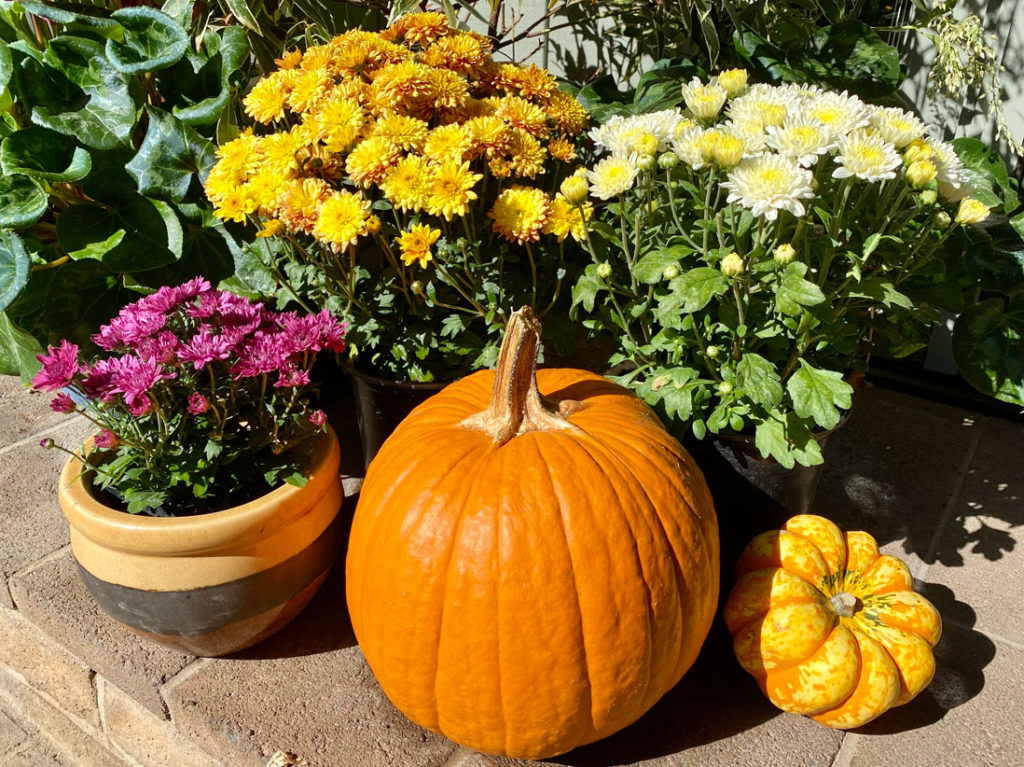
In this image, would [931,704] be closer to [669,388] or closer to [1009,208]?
[669,388]

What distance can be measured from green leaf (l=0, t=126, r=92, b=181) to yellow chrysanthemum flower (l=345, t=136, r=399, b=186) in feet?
2.24

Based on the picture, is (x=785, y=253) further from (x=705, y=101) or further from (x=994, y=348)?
(x=994, y=348)

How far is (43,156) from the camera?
5.78ft

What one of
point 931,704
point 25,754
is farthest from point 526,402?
point 25,754

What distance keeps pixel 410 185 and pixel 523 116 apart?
280 millimetres

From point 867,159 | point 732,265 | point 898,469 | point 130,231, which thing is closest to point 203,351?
point 130,231

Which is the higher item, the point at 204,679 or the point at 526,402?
the point at 526,402

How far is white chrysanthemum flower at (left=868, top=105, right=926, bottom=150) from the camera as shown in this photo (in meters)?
1.25

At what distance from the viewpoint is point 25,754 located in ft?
5.49

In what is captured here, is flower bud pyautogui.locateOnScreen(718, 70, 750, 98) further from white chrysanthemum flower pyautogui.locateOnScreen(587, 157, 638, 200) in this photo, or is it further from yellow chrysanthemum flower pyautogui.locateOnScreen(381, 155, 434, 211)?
yellow chrysanthemum flower pyautogui.locateOnScreen(381, 155, 434, 211)

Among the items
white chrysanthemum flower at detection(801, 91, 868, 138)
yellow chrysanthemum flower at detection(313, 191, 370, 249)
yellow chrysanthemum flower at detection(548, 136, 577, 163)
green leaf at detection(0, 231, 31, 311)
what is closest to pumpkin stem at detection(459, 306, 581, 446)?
yellow chrysanthemum flower at detection(313, 191, 370, 249)

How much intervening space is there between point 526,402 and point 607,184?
1.19 ft

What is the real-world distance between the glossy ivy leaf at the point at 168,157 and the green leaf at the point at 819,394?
1.29 meters

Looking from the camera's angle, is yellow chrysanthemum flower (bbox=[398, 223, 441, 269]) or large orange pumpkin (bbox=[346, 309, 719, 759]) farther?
yellow chrysanthemum flower (bbox=[398, 223, 441, 269])
